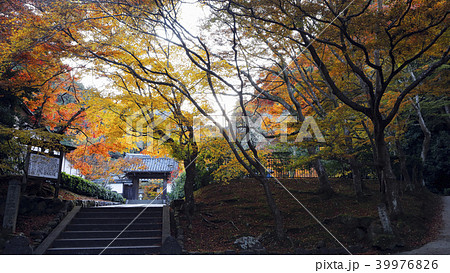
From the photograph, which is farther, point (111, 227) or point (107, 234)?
point (111, 227)

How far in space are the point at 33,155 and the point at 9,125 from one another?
1.16 meters

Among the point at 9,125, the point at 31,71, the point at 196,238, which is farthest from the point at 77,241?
the point at 31,71

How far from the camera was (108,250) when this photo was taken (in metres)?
7.04

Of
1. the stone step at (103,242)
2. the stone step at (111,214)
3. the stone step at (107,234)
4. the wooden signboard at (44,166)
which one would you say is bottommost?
the stone step at (103,242)

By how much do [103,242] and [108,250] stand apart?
47 cm

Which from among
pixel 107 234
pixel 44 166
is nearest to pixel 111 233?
pixel 107 234

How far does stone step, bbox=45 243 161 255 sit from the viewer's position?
6883 mm

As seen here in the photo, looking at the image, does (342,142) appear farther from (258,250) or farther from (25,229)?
(25,229)

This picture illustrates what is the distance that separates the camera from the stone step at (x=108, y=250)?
6883 millimetres

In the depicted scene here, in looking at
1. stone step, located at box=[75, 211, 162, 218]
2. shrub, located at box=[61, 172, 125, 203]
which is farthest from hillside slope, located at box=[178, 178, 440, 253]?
shrub, located at box=[61, 172, 125, 203]

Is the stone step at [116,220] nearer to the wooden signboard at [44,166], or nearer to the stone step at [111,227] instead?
the stone step at [111,227]

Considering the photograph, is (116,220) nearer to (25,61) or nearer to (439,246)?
(25,61)

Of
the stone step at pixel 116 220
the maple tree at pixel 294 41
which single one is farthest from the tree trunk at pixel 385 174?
the stone step at pixel 116 220

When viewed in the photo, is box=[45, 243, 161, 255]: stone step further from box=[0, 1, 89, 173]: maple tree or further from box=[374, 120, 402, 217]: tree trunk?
box=[374, 120, 402, 217]: tree trunk
